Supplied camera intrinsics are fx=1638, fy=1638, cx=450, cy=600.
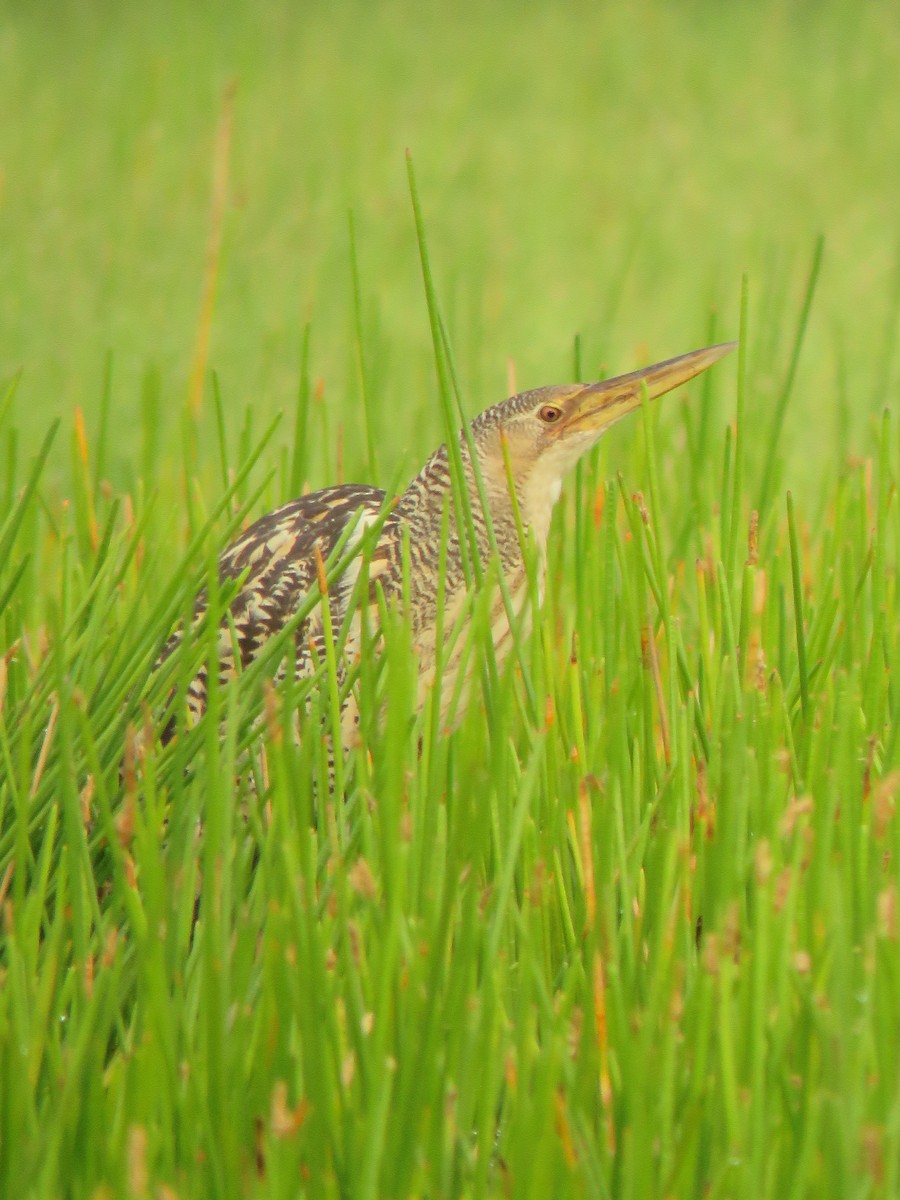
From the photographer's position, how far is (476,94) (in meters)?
6.20

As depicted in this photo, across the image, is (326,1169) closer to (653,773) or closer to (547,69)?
(653,773)

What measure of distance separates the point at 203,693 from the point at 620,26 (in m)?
5.47

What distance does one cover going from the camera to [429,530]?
1.99m

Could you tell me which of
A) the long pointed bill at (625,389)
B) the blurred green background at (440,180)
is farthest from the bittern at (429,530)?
the blurred green background at (440,180)

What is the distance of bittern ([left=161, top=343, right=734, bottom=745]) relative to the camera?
1.87m

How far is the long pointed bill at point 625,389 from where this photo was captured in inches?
74.6

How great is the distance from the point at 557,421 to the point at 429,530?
203mm

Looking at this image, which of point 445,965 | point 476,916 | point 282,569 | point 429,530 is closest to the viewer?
point 476,916

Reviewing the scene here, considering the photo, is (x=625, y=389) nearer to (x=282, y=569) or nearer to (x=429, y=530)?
(x=429, y=530)

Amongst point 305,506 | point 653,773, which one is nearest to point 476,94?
point 305,506

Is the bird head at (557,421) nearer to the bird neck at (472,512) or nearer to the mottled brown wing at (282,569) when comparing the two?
the bird neck at (472,512)

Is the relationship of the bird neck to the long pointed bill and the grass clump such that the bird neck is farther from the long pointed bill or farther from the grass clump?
the grass clump

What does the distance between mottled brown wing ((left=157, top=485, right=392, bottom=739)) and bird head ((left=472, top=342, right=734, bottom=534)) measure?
0.17 metres

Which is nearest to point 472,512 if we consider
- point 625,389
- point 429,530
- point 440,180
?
point 429,530
